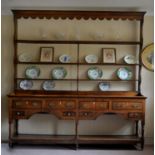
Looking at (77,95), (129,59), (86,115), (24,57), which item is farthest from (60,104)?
(129,59)

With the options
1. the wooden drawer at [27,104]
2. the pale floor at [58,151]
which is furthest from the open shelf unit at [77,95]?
the pale floor at [58,151]

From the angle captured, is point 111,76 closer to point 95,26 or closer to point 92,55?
point 92,55

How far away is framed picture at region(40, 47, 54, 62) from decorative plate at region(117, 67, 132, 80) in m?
1.09

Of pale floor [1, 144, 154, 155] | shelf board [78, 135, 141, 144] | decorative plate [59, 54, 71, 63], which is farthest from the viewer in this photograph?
decorative plate [59, 54, 71, 63]

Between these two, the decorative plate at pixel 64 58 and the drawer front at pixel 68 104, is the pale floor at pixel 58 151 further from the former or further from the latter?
the decorative plate at pixel 64 58

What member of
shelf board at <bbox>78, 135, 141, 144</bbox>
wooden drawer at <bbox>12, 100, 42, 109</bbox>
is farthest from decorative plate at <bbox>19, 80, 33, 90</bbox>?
shelf board at <bbox>78, 135, 141, 144</bbox>

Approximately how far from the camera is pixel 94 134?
432cm

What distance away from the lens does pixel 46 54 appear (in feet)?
13.9

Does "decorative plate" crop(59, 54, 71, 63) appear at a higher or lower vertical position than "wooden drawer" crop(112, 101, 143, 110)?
higher

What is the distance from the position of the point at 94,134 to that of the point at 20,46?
1853 millimetres

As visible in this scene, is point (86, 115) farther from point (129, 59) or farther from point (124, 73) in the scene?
point (129, 59)

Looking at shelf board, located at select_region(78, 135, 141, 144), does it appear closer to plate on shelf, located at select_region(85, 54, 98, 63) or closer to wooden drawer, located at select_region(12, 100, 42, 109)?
wooden drawer, located at select_region(12, 100, 42, 109)

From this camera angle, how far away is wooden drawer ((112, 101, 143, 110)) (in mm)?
3848

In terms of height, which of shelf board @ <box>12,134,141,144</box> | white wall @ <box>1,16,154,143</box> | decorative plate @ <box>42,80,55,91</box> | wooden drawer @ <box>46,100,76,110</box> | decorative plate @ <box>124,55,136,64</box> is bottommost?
shelf board @ <box>12,134,141,144</box>
